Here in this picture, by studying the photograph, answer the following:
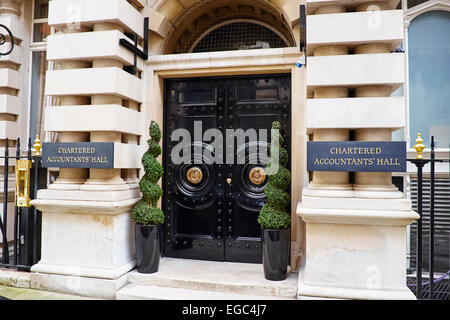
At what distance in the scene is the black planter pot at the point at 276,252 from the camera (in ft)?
16.4

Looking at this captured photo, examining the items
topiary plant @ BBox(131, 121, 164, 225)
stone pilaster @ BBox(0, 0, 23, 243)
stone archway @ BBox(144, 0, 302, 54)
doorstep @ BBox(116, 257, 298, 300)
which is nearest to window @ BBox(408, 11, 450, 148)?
stone archway @ BBox(144, 0, 302, 54)

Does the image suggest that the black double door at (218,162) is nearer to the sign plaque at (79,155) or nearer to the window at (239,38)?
the window at (239,38)

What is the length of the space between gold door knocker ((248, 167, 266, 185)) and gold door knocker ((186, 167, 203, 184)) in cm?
103

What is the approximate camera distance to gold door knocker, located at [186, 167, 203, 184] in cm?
645

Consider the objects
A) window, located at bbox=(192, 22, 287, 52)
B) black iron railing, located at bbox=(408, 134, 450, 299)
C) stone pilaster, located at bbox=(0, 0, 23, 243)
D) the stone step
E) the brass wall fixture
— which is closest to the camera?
black iron railing, located at bbox=(408, 134, 450, 299)

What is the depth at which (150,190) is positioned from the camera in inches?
212

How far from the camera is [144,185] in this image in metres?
5.44

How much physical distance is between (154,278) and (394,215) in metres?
3.80

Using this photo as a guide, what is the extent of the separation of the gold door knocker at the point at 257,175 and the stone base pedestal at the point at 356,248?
169 cm

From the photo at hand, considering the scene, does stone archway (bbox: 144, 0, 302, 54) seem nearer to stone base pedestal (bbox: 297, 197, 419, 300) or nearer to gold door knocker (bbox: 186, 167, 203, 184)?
gold door knocker (bbox: 186, 167, 203, 184)

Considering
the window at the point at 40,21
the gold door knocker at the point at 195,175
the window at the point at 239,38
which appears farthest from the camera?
the window at the point at 40,21

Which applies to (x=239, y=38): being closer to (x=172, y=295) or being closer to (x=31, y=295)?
(x=172, y=295)

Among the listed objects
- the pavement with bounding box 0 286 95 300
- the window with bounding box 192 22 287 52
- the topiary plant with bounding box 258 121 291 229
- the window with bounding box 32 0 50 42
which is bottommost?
the pavement with bounding box 0 286 95 300

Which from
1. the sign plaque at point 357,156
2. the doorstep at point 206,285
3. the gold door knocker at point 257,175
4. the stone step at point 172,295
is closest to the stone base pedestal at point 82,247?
the stone step at point 172,295
